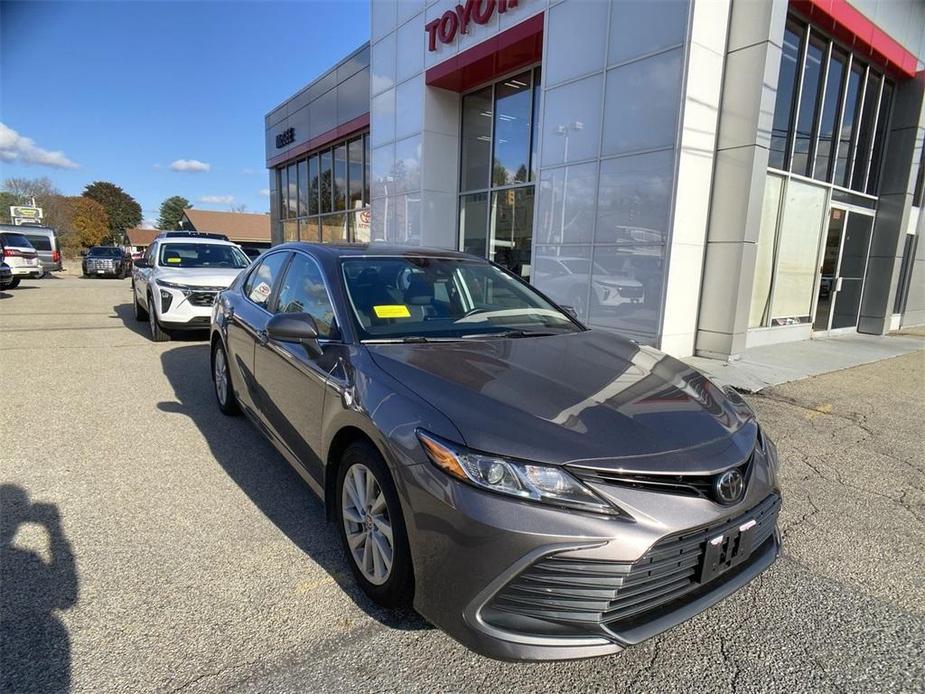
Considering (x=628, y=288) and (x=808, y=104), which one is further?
(x=808, y=104)

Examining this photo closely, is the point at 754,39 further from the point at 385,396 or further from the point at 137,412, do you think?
the point at 137,412

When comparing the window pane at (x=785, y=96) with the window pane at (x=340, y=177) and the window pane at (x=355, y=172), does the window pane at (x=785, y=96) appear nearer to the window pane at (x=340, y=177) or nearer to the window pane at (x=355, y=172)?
the window pane at (x=355, y=172)

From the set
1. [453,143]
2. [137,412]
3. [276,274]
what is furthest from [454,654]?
[453,143]

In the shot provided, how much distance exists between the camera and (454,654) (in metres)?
2.12

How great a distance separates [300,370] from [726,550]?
7.15 ft

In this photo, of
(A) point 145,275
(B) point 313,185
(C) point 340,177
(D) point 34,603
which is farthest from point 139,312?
(B) point 313,185

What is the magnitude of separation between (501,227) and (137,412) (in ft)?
28.8

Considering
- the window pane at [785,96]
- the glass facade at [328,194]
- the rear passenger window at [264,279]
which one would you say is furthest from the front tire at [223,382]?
the glass facade at [328,194]

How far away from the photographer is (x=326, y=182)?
20.3m

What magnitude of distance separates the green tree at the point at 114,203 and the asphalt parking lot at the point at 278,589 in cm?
9519

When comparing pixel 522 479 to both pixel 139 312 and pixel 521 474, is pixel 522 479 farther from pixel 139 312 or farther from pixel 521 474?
pixel 139 312

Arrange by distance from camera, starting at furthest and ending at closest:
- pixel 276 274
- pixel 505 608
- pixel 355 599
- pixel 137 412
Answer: pixel 137 412 < pixel 276 274 < pixel 355 599 < pixel 505 608

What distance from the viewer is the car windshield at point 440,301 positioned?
9.42ft

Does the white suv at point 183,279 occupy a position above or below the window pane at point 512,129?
below
